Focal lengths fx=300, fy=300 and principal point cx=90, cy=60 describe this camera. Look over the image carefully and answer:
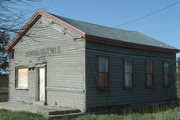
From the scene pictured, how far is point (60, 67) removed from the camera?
657 inches

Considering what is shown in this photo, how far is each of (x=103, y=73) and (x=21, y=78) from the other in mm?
6355

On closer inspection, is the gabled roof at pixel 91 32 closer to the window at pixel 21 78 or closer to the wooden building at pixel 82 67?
the wooden building at pixel 82 67

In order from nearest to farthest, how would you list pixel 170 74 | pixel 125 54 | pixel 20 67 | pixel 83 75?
pixel 83 75 → pixel 125 54 → pixel 20 67 → pixel 170 74

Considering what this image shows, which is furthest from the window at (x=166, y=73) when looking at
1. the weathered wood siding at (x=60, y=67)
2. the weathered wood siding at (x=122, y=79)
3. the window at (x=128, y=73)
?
the weathered wood siding at (x=60, y=67)

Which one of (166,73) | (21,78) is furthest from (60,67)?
(166,73)

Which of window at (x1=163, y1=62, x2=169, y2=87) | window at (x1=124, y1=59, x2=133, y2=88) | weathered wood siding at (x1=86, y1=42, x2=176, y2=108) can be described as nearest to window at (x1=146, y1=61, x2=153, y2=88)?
weathered wood siding at (x1=86, y1=42, x2=176, y2=108)

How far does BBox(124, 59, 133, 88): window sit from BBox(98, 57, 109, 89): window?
181 centimetres

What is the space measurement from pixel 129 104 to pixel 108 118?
5.22 metres

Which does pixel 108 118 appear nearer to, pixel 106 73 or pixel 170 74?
pixel 106 73

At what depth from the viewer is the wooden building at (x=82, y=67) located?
611 inches

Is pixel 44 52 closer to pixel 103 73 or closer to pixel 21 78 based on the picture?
pixel 21 78

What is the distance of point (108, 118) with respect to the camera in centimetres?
1304

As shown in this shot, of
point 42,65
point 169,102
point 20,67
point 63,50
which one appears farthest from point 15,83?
point 169,102

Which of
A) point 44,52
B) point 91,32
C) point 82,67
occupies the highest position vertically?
point 91,32
